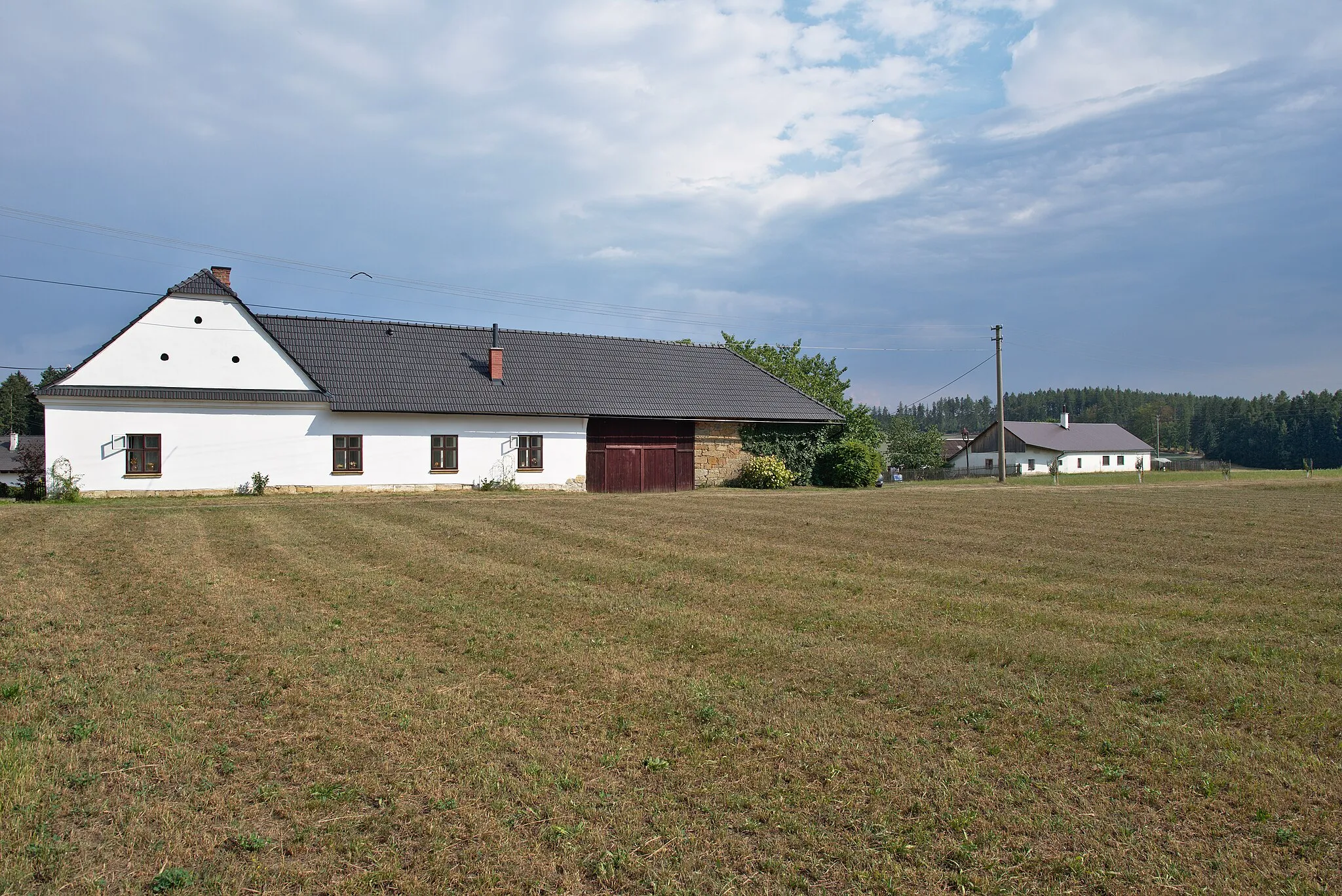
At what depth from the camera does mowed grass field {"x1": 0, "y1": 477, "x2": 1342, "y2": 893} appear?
3785mm

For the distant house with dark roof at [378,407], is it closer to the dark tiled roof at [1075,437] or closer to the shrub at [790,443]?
the shrub at [790,443]

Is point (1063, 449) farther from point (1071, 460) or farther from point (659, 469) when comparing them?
point (659, 469)

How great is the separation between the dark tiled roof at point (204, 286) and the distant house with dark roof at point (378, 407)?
0.05 metres

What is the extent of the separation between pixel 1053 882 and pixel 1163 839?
0.78 metres

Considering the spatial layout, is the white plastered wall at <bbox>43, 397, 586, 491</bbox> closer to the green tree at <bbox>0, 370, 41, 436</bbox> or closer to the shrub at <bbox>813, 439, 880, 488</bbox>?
the shrub at <bbox>813, 439, 880, 488</bbox>

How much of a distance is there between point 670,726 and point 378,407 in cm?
2257

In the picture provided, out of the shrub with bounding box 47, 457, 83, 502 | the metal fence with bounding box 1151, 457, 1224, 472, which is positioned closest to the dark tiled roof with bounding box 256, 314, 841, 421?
the shrub with bounding box 47, 457, 83, 502

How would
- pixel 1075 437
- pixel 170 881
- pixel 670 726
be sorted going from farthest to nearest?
pixel 1075 437
pixel 670 726
pixel 170 881

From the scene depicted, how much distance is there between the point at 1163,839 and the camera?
13.0ft

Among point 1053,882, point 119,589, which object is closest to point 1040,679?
point 1053,882

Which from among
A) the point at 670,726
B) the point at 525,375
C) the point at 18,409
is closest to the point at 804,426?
the point at 525,375

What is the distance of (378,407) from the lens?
25828mm

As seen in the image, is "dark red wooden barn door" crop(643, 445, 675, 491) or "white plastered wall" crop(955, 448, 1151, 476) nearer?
"dark red wooden barn door" crop(643, 445, 675, 491)

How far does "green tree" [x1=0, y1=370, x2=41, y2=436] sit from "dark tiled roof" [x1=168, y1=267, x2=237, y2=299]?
7895cm
